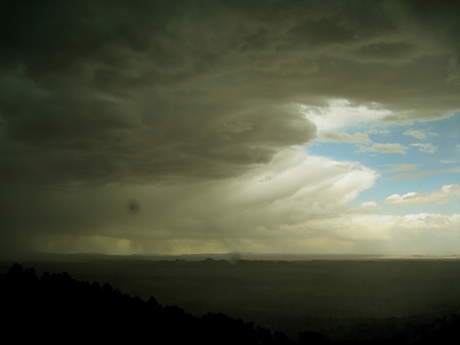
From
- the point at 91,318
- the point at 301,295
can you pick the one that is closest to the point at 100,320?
the point at 91,318

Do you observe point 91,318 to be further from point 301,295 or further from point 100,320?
point 301,295

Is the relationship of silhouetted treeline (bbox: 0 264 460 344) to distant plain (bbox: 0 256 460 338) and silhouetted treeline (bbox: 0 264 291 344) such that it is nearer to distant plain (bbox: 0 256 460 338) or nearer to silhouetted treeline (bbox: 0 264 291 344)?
silhouetted treeline (bbox: 0 264 291 344)

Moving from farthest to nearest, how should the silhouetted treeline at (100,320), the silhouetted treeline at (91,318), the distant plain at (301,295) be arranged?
the distant plain at (301,295), the silhouetted treeline at (91,318), the silhouetted treeline at (100,320)

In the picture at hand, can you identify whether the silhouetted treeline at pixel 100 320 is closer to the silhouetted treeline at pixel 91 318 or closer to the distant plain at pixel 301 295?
the silhouetted treeline at pixel 91 318

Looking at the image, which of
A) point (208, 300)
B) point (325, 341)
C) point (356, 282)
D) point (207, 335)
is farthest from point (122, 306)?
point (356, 282)

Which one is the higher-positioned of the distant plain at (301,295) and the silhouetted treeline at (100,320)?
the silhouetted treeline at (100,320)

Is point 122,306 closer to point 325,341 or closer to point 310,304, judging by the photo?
point 325,341

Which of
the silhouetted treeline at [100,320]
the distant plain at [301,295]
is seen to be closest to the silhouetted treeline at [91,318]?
the silhouetted treeline at [100,320]

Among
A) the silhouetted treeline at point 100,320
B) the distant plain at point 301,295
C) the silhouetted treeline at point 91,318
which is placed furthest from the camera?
the distant plain at point 301,295
